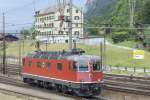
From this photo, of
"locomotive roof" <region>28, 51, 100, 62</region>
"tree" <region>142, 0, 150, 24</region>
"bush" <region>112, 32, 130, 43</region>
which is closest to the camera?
"locomotive roof" <region>28, 51, 100, 62</region>

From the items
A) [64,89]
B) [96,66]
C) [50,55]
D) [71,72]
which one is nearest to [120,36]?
[50,55]

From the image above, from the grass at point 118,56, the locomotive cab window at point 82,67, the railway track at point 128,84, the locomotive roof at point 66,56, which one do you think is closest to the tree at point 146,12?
the grass at point 118,56

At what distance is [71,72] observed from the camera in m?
38.5

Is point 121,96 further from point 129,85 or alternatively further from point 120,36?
point 120,36

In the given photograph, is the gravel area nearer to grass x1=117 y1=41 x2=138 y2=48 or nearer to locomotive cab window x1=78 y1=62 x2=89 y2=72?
locomotive cab window x1=78 y1=62 x2=89 y2=72

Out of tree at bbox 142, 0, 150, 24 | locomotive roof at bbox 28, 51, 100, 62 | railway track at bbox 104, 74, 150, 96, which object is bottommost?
railway track at bbox 104, 74, 150, 96

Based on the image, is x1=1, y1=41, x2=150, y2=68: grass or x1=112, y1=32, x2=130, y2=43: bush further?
x1=112, y1=32, x2=130, y2=43: bush

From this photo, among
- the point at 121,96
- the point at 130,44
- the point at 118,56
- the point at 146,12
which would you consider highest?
the point at 146,12

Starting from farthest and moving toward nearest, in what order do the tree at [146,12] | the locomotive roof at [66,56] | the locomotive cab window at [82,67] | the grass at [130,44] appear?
the tree at [146,12], the grass at [130,44], the locomotive roof at [66,56], the locomotive cab window at [82,67]

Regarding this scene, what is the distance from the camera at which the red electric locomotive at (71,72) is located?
37562mm

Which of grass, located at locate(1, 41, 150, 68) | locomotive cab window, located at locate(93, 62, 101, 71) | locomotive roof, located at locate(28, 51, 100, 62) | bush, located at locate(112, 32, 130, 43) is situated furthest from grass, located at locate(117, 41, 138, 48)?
locomotive cab window, located at locate(93, 62, 101, 71)

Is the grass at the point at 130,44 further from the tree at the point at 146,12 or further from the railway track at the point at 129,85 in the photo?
the railway track at the point at 129,85

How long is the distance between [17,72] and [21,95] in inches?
941

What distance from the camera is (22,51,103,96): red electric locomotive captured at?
1479 inches
